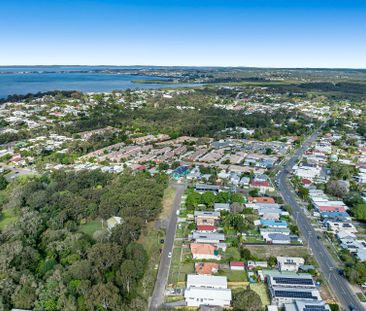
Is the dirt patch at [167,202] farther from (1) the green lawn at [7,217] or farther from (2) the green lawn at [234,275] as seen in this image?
(1) the green lawn at [7,217]

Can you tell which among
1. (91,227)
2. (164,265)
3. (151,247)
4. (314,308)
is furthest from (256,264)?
(91,227)

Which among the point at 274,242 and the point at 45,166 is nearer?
the point at 274,242

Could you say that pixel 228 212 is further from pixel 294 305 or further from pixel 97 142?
pixel 97 142

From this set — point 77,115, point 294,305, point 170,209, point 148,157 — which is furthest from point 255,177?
point 77,115

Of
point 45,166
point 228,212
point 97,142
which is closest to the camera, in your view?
point 228,212

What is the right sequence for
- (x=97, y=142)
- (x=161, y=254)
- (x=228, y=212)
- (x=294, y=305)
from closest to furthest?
(x=294, y=305) < (x=161, y=254) < (x=228, y=212) < (x=97, y=142)
